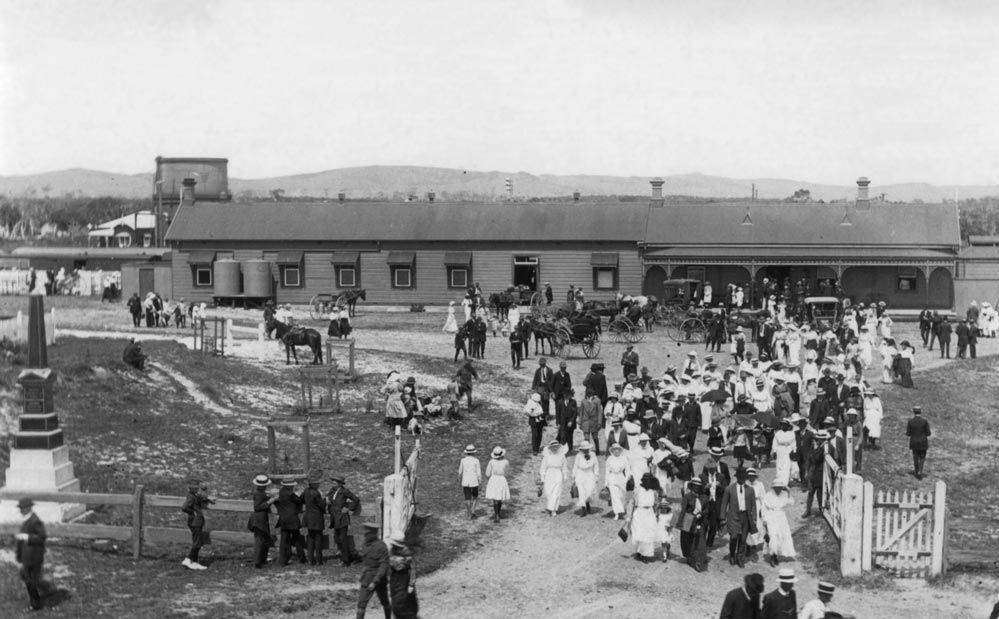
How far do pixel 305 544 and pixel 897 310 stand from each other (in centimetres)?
4036

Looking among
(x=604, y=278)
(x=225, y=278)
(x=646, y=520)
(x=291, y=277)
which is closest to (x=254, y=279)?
(x=225, y=278)

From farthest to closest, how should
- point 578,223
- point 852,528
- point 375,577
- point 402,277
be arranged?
point 578,223 → point 402,277 → point 852,528 → point 375,577

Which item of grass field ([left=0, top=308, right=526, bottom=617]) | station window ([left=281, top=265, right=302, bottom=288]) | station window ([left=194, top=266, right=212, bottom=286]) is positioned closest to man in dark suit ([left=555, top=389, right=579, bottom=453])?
grass field ([left=0, top=308, right=526, bottom=617])

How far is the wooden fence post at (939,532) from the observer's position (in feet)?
54.6

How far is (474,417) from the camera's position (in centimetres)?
2836

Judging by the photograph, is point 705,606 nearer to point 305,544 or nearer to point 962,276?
point 305,544

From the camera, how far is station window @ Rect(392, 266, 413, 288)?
53750 millimetres

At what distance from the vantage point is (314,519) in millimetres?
16719

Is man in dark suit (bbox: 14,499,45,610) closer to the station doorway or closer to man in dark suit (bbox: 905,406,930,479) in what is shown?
man in dark suit (bbox: 905,406,930,479)

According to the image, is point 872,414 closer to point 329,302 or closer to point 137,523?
point 137,523

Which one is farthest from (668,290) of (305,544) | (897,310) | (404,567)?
(404,567)

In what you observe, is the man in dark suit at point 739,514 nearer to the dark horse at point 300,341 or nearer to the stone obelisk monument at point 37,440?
the stone obelisk monument at point 37,440

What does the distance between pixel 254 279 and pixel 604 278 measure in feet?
53.0

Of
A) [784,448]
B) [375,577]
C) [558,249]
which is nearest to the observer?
[375,577]
